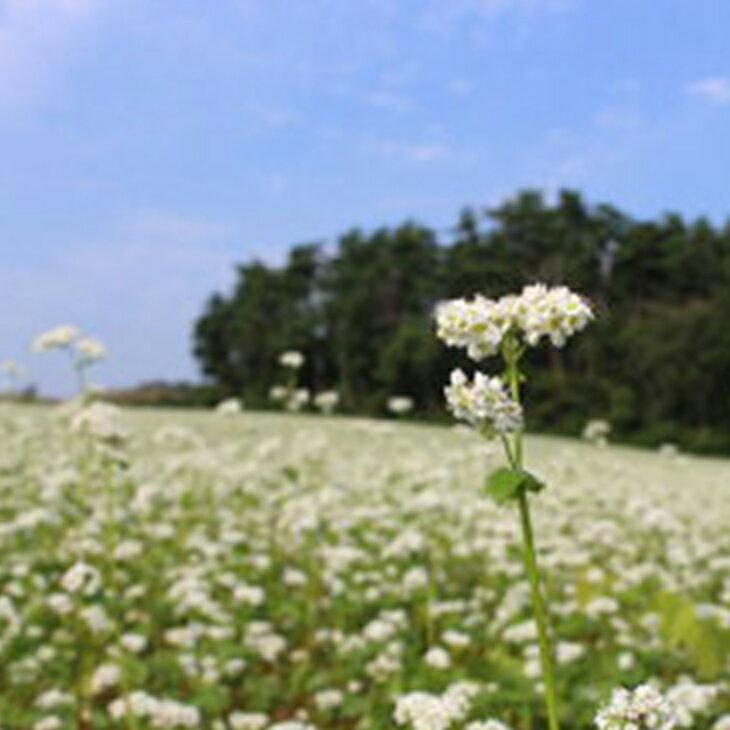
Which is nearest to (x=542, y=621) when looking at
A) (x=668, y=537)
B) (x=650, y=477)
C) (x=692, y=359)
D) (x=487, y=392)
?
(x=487, y=392)

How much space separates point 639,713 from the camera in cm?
255

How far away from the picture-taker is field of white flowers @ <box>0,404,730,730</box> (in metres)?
6.23

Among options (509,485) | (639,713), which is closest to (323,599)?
(509,485)

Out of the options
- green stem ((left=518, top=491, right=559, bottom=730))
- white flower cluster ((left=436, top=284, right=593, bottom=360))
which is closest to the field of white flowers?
green stem ((left=518, top=491, right=559, bottom=730))

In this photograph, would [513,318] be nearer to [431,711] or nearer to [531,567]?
[531,567]

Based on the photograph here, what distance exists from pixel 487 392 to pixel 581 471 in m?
15.2

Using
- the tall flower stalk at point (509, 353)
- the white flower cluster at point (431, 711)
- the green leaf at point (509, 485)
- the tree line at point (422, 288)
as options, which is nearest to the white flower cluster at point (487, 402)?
the tall flower stalk at point (509, 353)

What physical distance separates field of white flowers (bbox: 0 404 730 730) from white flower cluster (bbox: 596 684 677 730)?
16 millimetres

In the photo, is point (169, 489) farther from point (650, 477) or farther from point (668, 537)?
point (650, 477)

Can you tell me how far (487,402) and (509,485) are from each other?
21 cm

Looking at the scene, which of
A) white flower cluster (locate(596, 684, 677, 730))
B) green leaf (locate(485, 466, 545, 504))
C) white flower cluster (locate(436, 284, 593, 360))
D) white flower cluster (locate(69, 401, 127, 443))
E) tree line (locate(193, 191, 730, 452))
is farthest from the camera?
tree line (locate(193, 191, 730, 452))

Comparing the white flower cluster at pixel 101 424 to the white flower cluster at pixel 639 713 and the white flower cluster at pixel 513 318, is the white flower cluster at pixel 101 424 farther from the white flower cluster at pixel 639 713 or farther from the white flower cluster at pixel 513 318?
the white flower cluster at pixel 639 713

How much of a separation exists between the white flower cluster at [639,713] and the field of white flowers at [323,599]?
0.05 feet

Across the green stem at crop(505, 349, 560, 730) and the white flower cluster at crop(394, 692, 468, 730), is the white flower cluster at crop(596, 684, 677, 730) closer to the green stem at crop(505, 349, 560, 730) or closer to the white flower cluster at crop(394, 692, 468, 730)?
the green stem at crop(505, 349, 560, 730)
